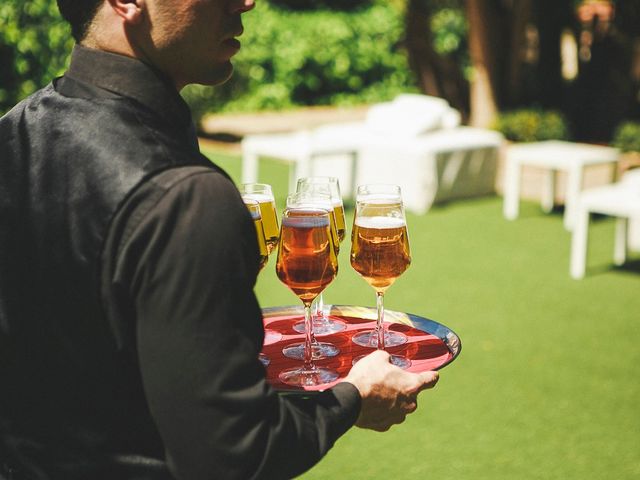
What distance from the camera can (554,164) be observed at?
27.6 feet

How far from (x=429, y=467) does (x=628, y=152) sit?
24.6 feet

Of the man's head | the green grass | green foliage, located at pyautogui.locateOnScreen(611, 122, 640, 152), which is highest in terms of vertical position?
the man's head

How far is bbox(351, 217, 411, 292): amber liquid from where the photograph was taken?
6.41 ft

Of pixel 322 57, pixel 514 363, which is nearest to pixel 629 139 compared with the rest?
pixel 514 363

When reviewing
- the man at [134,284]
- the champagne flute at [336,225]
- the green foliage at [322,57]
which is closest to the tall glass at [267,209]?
the champagne flute at [336,225]

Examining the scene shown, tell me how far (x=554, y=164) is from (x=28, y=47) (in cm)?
490

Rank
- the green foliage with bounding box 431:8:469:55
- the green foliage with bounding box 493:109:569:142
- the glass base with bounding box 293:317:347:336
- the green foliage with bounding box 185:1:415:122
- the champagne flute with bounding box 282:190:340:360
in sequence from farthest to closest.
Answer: the green foliage with bounding box 431:8:469:55 → the green foliage with bounding box 185:1:415:122 → the green foliage with bounding box 493:109:569:142 → the glass base with bounding box 293:317:347:336 → the champagne flute with bounding box 282:190:340:360

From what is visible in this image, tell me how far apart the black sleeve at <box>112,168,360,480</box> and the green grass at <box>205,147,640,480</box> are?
2511 millimetres

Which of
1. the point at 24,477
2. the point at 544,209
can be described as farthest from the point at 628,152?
→ the point at 24,477

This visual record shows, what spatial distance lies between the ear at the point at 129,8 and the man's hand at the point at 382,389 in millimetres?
723

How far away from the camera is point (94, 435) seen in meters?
1.42

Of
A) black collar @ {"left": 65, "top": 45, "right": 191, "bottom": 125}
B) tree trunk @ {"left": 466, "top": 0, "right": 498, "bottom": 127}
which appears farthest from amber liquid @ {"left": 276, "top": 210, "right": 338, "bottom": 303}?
tree trunk @ {"left": 466, "top": 0, "right": 498, "bottom": 127}

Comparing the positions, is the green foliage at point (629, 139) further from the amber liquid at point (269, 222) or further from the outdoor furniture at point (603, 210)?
the amber liquid at point (269, 222)

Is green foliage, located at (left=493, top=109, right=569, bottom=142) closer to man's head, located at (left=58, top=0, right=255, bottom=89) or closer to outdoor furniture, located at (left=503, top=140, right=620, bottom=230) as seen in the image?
outdoor furniture, located at (left=503, top=140, right=620, bottom=230)
